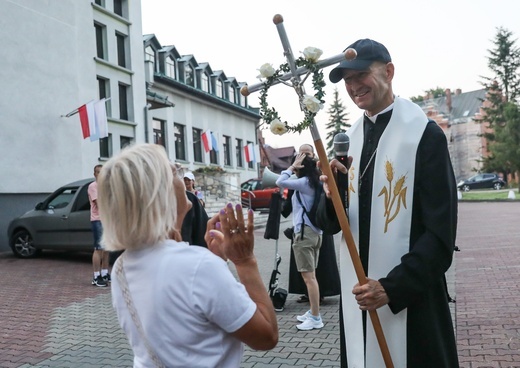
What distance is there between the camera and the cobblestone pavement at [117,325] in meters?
5.49

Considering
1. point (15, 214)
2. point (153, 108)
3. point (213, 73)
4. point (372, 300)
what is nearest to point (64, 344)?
point (372, 300)

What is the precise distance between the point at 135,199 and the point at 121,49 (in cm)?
2564

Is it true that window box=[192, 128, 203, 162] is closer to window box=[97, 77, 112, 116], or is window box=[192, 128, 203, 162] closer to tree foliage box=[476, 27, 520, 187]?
window box=[97, 77, 112, 116]

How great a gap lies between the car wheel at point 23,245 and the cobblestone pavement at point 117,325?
1.41m

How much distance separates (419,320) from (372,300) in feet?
0.75

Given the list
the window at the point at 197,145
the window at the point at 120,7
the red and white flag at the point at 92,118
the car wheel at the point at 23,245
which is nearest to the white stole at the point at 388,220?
the car wheel at the point at 23,245

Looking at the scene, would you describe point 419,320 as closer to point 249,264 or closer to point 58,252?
point 249,264

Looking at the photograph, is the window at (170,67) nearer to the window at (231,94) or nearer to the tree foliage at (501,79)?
the window at (231,94)

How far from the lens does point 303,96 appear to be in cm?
238

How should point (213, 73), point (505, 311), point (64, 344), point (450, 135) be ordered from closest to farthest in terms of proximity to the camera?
1. point (64, 344)
2. point (505, 311)
3. point (213, 73)
4. point (450, 135)

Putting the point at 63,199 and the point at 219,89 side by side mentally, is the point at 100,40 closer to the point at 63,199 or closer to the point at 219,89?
the point at 63,199

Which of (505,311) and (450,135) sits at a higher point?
(450,135)

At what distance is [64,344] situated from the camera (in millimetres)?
6336

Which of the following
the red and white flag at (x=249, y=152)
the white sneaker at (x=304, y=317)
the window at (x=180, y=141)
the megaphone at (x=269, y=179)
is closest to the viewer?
the white sneaker at (x=304, y=317)
